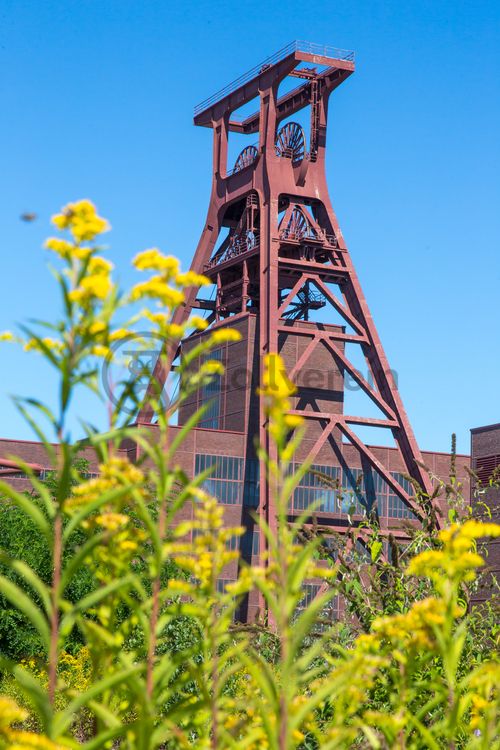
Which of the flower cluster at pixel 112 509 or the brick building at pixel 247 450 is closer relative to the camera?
the flower cluster at pixel 112 509

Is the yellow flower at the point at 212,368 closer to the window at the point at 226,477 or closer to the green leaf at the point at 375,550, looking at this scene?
the green leaf at the point at 375,550

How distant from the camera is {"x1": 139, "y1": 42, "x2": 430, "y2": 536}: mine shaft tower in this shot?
2267 inches

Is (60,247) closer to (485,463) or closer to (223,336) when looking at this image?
(223,336)

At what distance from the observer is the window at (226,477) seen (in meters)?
60.3

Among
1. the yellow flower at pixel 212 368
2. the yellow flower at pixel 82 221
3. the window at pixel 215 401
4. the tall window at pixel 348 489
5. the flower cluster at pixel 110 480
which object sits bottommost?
the flower cluster at pixel 110 480

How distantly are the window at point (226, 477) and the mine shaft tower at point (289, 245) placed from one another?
7.46ft

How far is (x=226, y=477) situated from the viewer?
6088cm

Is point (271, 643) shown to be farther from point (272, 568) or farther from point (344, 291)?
point (344, 291)

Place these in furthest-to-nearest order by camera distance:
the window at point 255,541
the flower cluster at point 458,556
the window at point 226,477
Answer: the window at point 226,477, the window at point 255,541, the flower cluster at point 458,556

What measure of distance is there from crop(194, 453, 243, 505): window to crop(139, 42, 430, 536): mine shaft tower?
2273 millimetres

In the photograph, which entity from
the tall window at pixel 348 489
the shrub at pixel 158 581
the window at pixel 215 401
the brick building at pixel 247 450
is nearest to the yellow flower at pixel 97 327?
the shrub at pixel 158 581

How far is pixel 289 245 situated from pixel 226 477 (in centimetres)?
1234

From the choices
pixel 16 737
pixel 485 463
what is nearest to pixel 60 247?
pixel 16 737

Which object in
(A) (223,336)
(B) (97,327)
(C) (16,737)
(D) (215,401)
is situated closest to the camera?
(C) (16,737)
